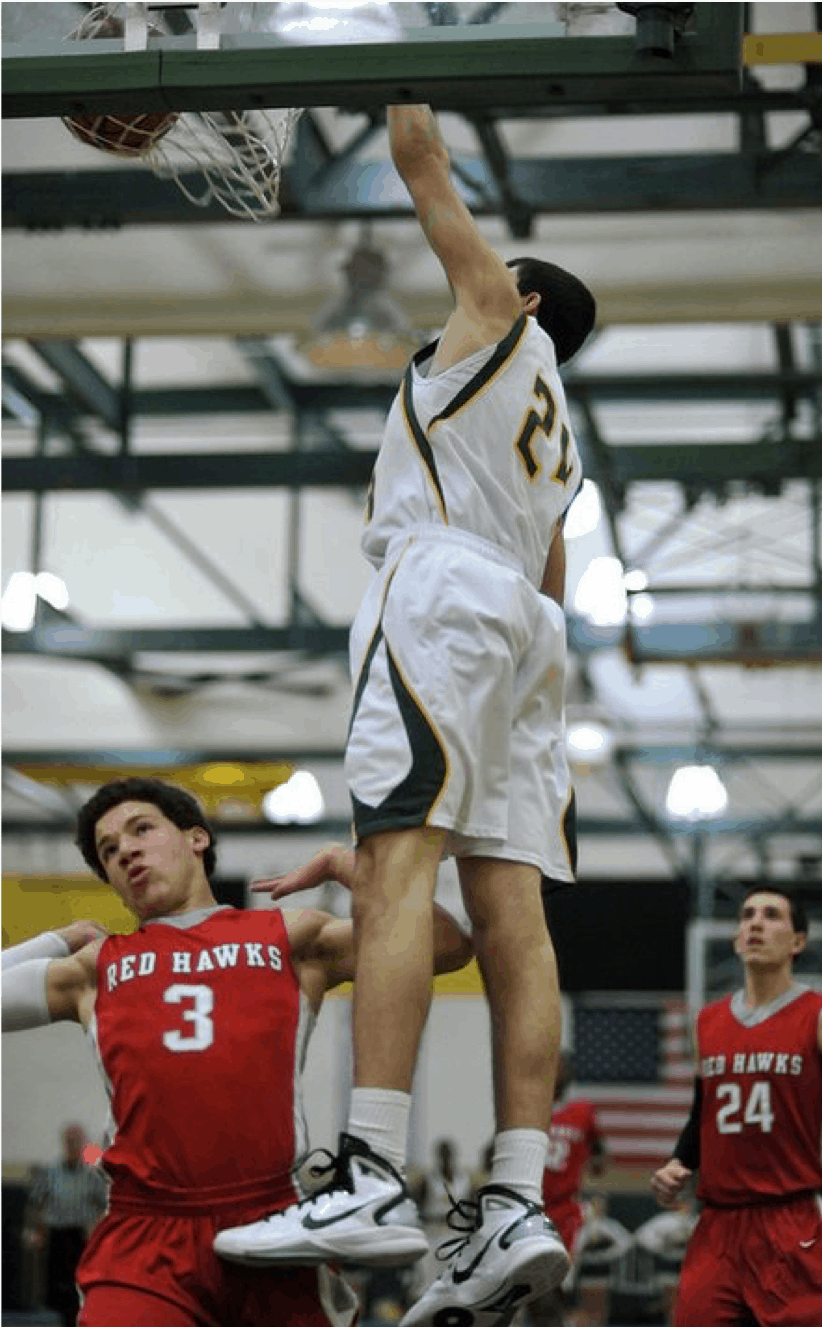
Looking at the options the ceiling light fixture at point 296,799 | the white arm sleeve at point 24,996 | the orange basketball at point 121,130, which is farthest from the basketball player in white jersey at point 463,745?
the ceiling light fixture at point 296,799

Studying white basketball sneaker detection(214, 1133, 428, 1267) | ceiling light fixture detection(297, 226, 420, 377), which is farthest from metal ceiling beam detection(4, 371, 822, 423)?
white basketball sneaker detection(214, 1133, 428, 1267)

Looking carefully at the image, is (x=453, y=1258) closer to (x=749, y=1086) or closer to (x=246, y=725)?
(x=749, y=1086)

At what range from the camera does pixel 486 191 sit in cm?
1082

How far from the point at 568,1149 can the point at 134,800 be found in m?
8.72

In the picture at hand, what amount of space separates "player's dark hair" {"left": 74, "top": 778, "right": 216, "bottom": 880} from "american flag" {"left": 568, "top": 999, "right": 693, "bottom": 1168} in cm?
1817

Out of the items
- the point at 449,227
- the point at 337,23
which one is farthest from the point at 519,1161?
the point at 337,23

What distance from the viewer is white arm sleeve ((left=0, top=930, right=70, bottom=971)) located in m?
5.71

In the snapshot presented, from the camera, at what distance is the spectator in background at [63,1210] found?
19.6 meters

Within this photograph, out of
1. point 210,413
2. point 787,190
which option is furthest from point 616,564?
point 787,190

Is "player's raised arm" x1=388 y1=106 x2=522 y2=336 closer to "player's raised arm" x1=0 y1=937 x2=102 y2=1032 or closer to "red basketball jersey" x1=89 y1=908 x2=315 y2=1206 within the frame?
"red basketball jersey" x1=89 y1=908 x2=315 y2=1206

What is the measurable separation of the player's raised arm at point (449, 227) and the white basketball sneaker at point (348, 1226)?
1.78 meters

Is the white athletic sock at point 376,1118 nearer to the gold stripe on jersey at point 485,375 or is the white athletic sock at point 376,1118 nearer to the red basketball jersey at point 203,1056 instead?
the red basketball jersey at point 203,1056

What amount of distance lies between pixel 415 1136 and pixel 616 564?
38.9 ft

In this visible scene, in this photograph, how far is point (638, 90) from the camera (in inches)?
209
